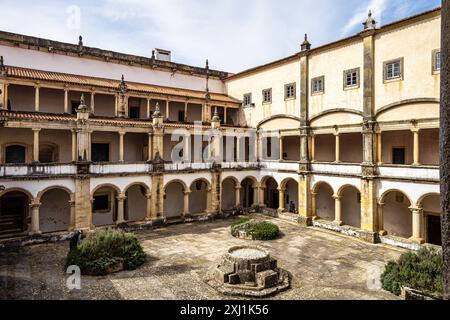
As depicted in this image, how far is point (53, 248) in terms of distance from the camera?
1778 centimetres

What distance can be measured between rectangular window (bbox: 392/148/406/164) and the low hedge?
10126mm

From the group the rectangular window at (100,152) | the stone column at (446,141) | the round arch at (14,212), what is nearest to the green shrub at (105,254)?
the round arch at (14,212)

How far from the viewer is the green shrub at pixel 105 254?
45.9ft

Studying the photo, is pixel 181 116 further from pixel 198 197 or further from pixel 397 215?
pixel 397 215

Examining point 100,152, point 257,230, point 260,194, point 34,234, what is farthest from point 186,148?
point 34,234

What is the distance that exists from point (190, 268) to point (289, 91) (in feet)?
59.7

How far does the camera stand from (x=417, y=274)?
38.5 ft

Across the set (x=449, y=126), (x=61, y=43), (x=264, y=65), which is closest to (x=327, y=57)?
(x=264, y=65)

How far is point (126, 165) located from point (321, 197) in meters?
16.9

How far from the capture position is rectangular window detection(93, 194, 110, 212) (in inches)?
945

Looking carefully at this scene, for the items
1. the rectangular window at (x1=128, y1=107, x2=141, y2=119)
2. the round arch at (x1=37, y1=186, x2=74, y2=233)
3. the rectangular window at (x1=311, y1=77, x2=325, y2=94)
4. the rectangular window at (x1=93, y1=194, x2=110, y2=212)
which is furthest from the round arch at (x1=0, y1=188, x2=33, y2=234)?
the rectangular window at (x1=311, y1=77, x2=325, y2=94)

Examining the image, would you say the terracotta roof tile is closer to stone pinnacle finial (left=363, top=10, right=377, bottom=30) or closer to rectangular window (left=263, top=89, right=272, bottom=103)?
rectangular window (left=263, top=89, right=272, bottom=103)

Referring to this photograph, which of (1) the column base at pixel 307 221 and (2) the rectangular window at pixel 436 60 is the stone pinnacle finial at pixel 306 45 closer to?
(2) the rectangular window at pixel 436 60
